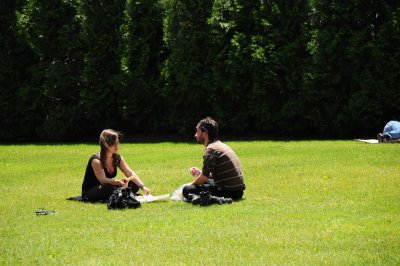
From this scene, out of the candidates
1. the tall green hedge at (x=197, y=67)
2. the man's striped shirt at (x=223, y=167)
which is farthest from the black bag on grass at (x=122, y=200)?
the tall green hedge at (x=197, y=67)

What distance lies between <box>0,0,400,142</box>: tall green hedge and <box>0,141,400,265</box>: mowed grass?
627cm

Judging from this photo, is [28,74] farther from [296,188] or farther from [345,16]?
[296,188]

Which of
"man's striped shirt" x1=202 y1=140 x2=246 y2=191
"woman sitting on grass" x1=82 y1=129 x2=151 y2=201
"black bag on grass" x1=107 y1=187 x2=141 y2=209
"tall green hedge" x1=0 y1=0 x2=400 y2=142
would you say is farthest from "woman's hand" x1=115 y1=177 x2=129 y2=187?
"tall green hedge" x1=0 y1=0 x2=400 y2=142

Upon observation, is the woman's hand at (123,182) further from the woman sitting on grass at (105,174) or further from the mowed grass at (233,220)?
the mowed grass at (233,220)

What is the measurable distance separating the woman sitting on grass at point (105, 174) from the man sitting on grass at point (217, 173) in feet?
3.05

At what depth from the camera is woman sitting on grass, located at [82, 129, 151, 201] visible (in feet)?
37.1

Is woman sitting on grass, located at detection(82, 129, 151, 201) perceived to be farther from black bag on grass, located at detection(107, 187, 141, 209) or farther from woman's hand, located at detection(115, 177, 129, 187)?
black bag on grass, located at detection(107, 187, 141, 209)

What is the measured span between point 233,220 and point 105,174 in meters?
3.29

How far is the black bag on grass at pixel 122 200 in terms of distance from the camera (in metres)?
10.5

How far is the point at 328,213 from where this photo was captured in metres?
9.43

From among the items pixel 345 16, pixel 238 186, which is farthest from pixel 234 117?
pixel 238 186

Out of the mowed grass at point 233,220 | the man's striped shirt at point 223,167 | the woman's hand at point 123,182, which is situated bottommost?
the mowed grass at point 233,220

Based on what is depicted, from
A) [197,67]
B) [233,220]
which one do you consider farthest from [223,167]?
[197,67]

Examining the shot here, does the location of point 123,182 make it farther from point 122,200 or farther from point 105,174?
point 122,200
